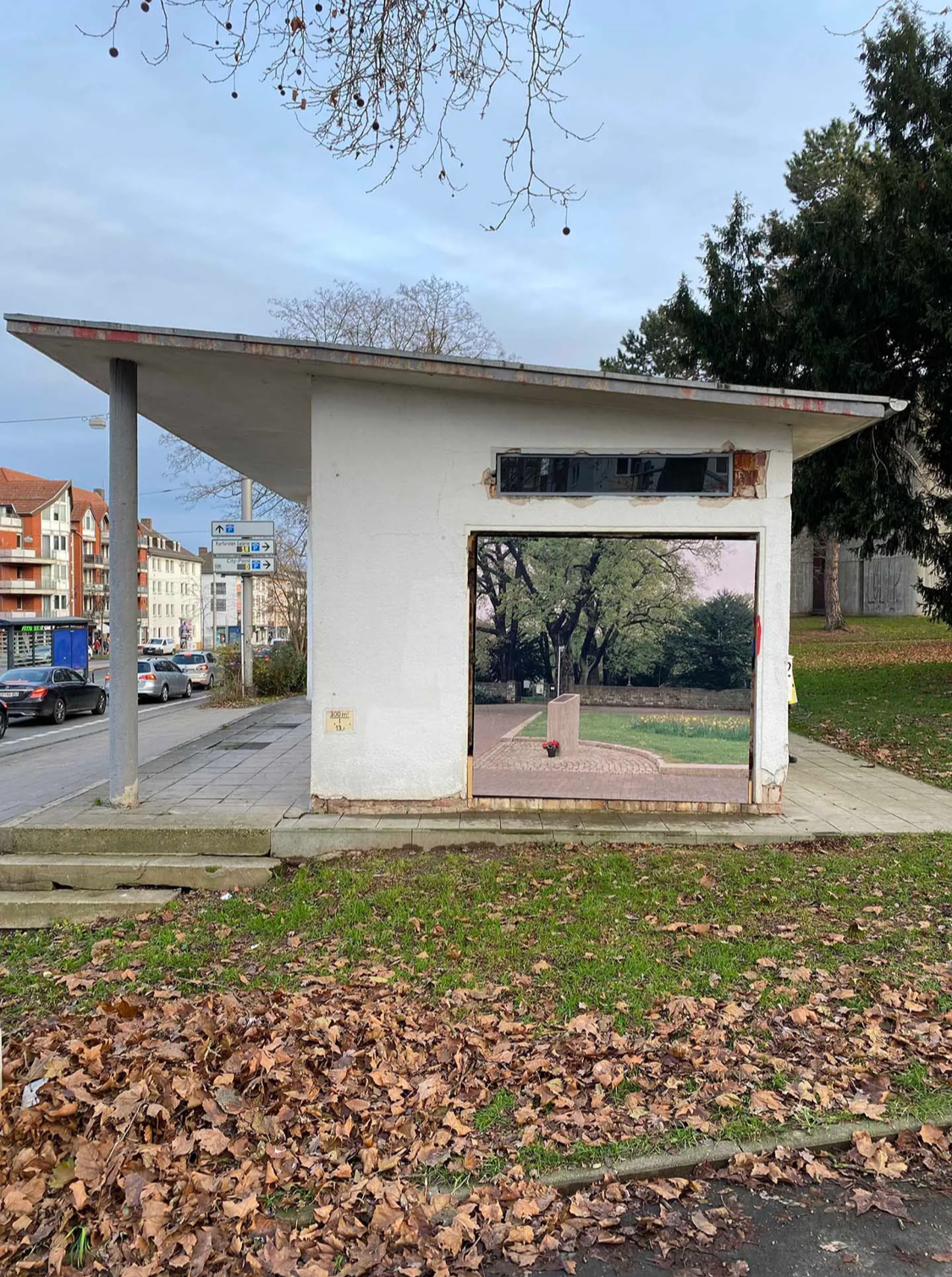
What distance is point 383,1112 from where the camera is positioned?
10.6 feet

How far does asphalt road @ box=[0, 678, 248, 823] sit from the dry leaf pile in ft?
14.7

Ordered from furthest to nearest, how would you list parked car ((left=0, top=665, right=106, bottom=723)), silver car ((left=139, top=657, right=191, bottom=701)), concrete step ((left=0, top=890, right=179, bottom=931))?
silver car ((left=139, top=657, right=191, bottom=701)), parked car ((left=0, top=665, right=106, bottom=723)), concrete step ((left=0, top=890, right=179, bottom=931))

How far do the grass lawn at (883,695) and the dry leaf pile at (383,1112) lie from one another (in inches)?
260

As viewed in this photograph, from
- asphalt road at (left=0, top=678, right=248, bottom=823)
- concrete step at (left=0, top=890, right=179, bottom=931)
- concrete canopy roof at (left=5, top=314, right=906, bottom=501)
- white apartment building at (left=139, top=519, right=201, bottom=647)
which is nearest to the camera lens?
concrete step at (left=0, top=890, right=179, bottom=931)

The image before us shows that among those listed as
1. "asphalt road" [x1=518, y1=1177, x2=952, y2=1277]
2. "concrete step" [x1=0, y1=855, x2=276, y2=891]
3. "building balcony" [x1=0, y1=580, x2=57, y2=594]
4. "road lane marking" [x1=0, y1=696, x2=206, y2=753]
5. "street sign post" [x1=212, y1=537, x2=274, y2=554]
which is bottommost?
"road lane marking" [x1=0, y1=696, x2=206, y2=753]

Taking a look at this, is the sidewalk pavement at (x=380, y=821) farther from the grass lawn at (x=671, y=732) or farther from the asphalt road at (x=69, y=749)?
the asphalt road at (x=69, y=749)

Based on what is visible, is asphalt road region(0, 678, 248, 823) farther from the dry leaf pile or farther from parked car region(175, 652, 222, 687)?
parked car region(175, 652, 222, 687)

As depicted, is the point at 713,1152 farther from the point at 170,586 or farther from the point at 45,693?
the point at 170,586

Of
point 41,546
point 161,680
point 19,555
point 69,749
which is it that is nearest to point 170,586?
point 41,546

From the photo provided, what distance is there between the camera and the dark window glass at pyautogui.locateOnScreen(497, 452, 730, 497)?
6980mm

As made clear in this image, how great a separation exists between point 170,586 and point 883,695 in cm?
9164

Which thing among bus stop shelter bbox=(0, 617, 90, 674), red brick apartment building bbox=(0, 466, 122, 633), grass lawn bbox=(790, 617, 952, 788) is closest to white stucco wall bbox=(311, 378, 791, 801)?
grass lawn bbox=(790, 617, 952, 788)

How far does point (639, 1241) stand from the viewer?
267 centimetres

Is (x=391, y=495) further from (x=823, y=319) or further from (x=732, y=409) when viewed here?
(x=823, y=319)
